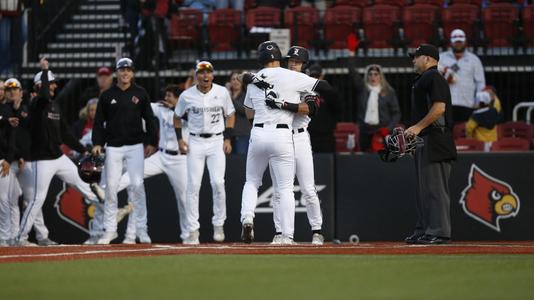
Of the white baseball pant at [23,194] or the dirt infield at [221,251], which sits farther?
the white baseball pant at [23,194]

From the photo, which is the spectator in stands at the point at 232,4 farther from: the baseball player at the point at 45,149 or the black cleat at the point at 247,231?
the black cleat at the point at 247,231

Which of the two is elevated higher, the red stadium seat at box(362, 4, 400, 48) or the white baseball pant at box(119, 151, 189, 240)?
the red stadium seat at box(362, 4, 400, 48)

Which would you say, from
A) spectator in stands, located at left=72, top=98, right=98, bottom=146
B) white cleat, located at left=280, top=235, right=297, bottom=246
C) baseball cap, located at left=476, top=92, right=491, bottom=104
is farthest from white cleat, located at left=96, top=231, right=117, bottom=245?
baseball cap, located at left=476, top=92, right=491, bottom=104

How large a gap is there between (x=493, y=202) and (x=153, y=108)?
4423 millimetres

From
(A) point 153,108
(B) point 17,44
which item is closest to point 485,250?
(A) point 153,108

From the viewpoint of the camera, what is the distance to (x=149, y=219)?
15078mm

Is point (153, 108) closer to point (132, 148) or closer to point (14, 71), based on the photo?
point (132, 148)

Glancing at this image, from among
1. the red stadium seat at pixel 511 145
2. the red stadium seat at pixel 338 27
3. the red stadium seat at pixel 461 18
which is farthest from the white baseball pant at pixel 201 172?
the red stadium seat at pixel 461 18

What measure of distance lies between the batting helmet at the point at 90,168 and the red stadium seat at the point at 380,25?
6.40 metres

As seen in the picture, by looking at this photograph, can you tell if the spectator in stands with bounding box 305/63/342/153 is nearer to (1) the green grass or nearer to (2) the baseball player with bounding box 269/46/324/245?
(2) the baseball player with bounding box 269/46/324/245

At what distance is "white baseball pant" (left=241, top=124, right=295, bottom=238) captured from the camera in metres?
11.3

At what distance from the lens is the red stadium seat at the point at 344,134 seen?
53.6 ft

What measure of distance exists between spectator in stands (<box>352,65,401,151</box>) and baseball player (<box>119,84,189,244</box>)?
8.78 ft

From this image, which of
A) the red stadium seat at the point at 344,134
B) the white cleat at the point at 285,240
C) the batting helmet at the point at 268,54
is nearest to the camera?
the white cleat at the point at 285,240
